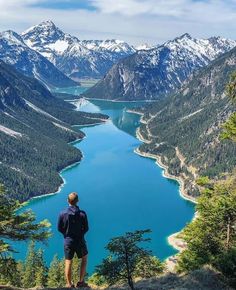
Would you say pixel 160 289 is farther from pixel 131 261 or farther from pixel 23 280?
pixel 23 280

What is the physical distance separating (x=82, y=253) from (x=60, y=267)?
76198 mm

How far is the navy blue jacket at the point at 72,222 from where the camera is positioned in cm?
3216

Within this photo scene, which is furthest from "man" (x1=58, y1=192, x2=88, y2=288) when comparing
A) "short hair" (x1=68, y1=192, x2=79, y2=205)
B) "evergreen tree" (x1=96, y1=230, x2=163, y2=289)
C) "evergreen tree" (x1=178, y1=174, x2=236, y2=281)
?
"evergreen tree" (x1=178, y1=174, x2=236, y2=281)

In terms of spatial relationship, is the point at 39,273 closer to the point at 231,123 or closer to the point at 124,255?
the point at 124,255

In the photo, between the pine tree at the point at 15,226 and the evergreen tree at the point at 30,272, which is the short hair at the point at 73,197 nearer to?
the pine tree at the point at 15,226

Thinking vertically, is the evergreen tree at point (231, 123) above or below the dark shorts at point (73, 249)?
above

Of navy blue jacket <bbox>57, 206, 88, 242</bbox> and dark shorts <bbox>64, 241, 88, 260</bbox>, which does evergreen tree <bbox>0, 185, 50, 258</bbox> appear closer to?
dark shorts <bbox>64, 241, 88, 260</bbox>

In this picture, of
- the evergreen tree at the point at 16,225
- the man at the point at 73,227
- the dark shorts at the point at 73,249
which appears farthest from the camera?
the evergreen tree at the point at 16,225

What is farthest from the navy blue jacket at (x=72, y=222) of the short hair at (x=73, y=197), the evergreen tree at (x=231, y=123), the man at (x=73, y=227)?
the evergreen tree at (x=231, y=123)

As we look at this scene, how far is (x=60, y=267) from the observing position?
107m

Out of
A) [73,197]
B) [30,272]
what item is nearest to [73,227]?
[73,197]

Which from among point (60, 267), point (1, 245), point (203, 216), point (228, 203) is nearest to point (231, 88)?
point (228, 203)

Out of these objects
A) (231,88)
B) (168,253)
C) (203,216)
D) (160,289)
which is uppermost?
(168,253)

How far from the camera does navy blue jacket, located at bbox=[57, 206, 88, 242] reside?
1266 inches
